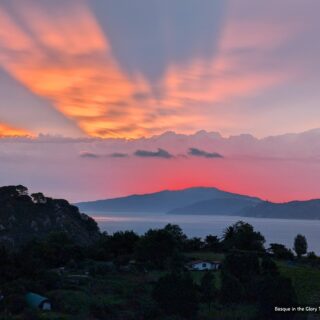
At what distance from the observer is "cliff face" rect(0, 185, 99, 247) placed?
103 metres

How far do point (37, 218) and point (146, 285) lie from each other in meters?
72.1

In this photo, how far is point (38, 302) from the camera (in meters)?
35.0

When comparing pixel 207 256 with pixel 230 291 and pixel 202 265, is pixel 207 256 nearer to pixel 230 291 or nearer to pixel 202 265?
pixel 202 265

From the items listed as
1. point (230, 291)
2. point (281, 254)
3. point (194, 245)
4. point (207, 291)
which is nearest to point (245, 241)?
point (194, 245)

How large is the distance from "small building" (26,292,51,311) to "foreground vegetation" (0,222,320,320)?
447 mm

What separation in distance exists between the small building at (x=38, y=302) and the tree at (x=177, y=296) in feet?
23.9

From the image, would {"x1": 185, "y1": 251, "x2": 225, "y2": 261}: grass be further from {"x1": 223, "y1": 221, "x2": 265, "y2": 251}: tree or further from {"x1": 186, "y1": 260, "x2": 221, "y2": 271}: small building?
{"x1": 186, "y1": 260, "x2": 221, "y2": 271}: small building

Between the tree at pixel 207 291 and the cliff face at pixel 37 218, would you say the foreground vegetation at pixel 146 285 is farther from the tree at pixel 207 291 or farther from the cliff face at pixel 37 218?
the cliff face at pixel 37 218

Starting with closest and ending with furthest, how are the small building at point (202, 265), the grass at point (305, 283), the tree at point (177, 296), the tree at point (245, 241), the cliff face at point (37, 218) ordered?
the tree at point (177, 296), the grass at point (305, 283), the small building at point (202, 265), the tree at point (245, 241), the cliff face at point (37, 218)

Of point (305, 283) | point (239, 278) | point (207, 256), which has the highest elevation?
point (207, 256)

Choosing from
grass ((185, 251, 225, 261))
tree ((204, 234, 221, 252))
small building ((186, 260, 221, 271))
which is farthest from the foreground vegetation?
tree ((204, 234, 221, 252))

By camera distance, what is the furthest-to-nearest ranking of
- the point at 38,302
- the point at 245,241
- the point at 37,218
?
the point at 37,218
the point at 245,241
the point at 38,302

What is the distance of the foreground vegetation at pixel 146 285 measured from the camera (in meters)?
34.2

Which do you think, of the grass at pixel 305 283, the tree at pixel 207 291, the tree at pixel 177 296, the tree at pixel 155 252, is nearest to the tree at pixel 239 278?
the tree at pixel 207 291
